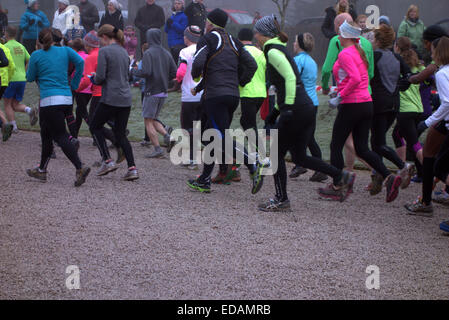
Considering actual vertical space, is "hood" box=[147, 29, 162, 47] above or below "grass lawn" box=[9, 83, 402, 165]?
above

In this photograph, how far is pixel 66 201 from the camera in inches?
289

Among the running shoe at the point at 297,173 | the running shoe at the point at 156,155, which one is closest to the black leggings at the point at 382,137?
the running shoe at the point at 297,173

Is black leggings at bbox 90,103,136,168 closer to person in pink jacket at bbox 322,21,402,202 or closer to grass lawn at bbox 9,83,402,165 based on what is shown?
person in pink jacket at bbox 322,21,402,202

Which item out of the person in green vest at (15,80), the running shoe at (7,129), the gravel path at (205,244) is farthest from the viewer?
the person in green vest at (15,80)

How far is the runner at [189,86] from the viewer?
982 centimetres

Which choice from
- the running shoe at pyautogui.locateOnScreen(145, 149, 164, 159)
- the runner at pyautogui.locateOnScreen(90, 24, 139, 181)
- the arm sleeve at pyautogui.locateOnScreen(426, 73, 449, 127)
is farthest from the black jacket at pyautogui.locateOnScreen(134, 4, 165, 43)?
the arm sleeve at pyautogui.locateOnScreen(426, 73, 449, 127)

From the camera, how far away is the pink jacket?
7.22 m

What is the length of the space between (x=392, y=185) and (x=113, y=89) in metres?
3.54

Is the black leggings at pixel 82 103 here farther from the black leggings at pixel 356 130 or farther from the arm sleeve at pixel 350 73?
the arm sleeve at pixel 350 73

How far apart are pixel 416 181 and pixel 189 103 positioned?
3403 mm

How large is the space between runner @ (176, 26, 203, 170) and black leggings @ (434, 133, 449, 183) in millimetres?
4207

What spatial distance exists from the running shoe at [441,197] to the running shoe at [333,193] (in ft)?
4.02

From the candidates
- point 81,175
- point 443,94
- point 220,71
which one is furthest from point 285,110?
point 81,175
